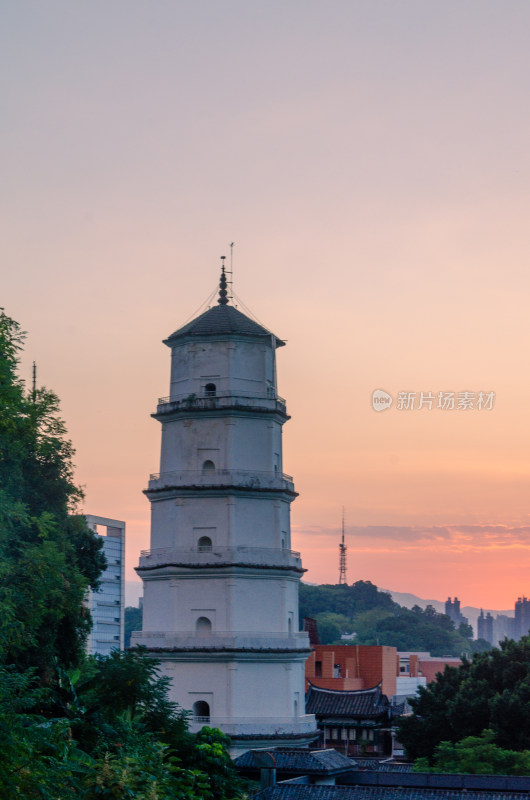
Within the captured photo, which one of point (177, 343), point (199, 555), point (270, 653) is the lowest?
point (270, 653)

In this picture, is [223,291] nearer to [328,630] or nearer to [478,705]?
[478,705]

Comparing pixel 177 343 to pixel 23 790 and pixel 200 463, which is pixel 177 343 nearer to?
pixel 200 463

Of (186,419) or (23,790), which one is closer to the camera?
(23,790)

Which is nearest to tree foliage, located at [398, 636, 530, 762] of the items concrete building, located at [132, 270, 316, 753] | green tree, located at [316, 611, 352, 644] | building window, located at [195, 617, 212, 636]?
concrete building, located at [132, 270, 316, 753]

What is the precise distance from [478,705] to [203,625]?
46.6ft

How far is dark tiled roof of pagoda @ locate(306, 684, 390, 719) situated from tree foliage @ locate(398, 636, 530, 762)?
15.1m

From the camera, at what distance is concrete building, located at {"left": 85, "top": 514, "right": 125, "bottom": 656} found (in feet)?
437

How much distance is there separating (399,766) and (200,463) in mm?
16879

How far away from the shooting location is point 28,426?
40.9m

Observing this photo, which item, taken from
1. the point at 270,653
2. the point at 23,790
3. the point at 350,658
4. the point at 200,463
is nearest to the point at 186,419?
the point at 200,463

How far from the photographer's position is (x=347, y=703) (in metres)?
76.6

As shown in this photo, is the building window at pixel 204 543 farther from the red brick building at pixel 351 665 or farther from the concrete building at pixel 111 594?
the concrete building at pixel 111 594

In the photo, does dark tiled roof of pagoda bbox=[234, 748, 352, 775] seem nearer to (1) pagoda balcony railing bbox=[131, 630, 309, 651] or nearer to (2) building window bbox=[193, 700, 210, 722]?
(2) building window bbox=[193, 700, 210, 722]

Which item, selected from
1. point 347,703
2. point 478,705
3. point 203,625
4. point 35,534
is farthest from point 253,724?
point 347,703
